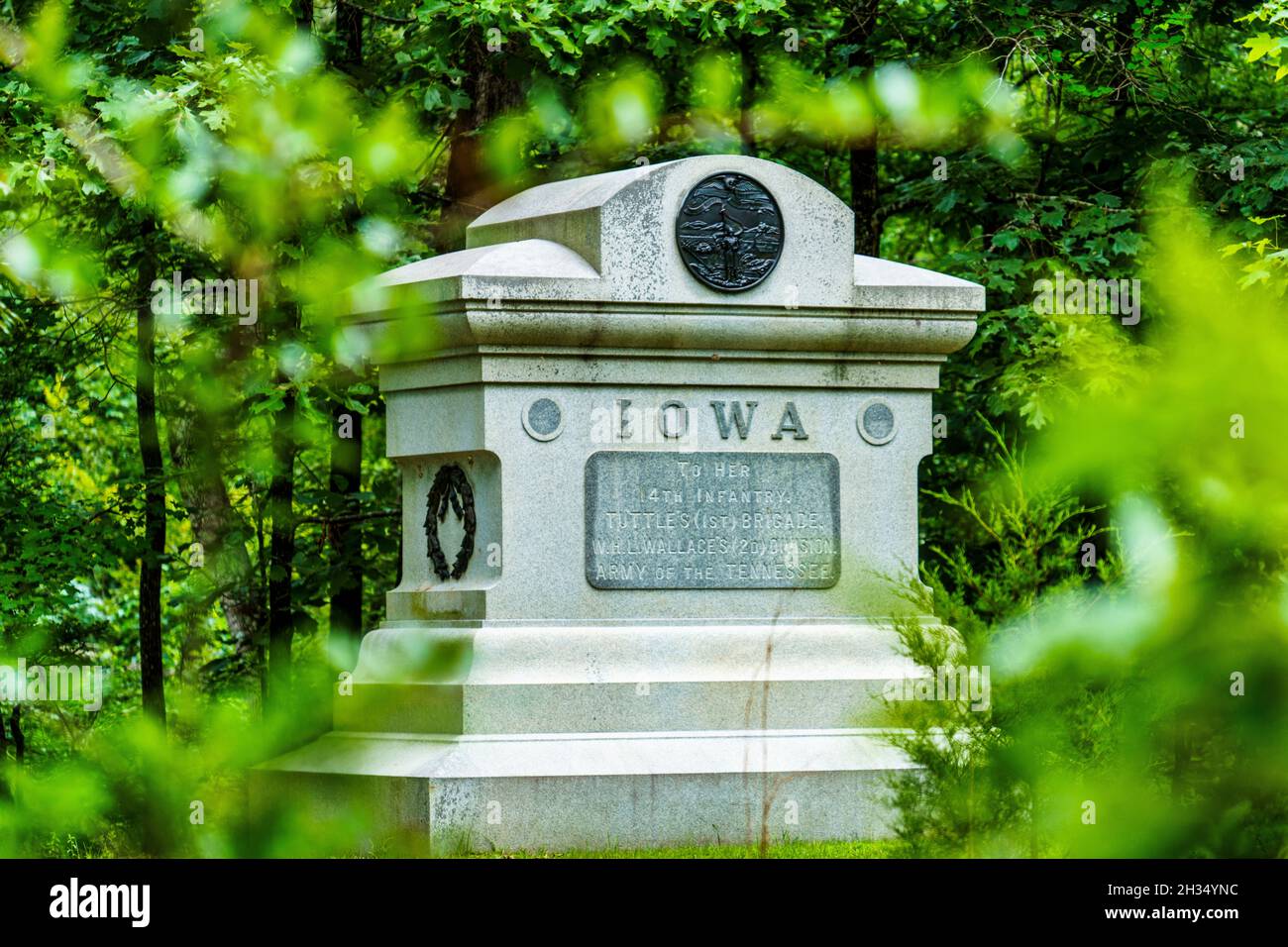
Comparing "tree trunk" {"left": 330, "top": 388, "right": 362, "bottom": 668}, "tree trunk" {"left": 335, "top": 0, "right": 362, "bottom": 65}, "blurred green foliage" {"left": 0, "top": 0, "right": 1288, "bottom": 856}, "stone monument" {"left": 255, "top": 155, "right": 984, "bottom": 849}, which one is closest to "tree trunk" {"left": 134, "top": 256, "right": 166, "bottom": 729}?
"blurred green foliage" {"left": 0, "top": 0, "right": 1288, "bottom": 856}

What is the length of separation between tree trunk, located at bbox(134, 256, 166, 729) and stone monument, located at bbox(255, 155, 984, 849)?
350 centimetres

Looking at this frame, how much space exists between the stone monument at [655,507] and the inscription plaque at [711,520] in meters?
0.01

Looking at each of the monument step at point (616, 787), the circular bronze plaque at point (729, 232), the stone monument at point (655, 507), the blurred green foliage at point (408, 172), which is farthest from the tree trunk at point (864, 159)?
the monument step at point (616, 787)

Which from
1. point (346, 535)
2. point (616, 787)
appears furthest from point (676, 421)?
point (346, 535)

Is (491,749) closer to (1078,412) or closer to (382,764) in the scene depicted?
(382,764)

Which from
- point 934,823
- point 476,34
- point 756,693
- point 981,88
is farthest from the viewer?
point 981,88

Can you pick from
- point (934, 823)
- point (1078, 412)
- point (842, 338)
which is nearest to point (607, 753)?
point (842, 338)

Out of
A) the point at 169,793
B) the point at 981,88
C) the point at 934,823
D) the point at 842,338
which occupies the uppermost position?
the point at 981,88

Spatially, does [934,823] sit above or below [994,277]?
below

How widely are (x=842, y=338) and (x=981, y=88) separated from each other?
15.2 feet

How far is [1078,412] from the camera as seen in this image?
4.92 ft

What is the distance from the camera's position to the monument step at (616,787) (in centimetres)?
837

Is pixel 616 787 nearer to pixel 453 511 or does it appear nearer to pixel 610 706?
pixel 610 706

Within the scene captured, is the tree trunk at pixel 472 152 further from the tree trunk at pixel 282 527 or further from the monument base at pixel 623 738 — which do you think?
the monument base at pixel 623 738
